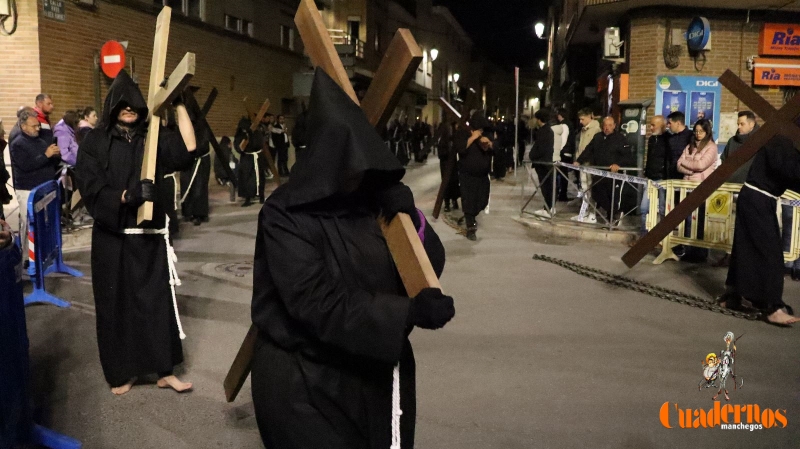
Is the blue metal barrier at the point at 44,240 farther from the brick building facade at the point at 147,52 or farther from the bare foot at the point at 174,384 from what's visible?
the brick building facade at the point at 147,52

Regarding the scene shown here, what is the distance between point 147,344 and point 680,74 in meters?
12.8

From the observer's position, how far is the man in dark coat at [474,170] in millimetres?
11328

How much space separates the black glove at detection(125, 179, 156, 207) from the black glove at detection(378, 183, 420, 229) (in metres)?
2.62

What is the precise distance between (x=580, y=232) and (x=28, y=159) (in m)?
7.95

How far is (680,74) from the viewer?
14.6 metres

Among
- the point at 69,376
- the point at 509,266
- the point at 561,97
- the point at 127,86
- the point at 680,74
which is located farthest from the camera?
the point at 561,97

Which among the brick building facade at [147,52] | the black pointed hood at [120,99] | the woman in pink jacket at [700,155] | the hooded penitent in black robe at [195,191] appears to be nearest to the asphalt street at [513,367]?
the woman in pink jacket at [700,155]

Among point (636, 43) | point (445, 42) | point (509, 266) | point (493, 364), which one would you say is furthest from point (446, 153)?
point (445, 42)

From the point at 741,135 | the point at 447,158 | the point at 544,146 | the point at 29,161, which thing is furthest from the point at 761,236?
the point at 447,158

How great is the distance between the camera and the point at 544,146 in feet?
45.1

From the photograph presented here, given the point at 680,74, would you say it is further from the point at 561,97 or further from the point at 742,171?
the point at 561,97

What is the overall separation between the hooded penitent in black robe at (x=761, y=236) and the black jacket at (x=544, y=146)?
704 cm

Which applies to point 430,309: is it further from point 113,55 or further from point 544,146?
point 113,55

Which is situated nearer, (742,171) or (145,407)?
(145,407)
